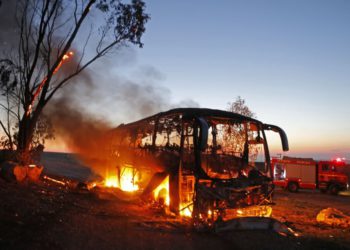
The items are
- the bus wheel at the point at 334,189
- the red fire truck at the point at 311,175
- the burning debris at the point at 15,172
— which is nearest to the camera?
the burning debris at the point at 15,172

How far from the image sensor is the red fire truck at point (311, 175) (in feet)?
88.4

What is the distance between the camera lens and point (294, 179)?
27688mm

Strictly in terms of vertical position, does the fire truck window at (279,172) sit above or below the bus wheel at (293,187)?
above

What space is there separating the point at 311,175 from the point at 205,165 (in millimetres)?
19661

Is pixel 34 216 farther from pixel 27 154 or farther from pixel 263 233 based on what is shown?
pixel 27 154

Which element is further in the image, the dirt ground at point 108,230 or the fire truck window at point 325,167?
the fire truck window at point 325,167

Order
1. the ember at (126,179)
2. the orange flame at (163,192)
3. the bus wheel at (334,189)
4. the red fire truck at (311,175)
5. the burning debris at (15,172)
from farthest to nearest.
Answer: the red fire truck at (311,175), the bus wheel at (334,189), the ember at (126,179), the burning debris at (15,172), the orange flame at (163,192)

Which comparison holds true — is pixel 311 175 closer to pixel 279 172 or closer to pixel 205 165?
pixel 279 172

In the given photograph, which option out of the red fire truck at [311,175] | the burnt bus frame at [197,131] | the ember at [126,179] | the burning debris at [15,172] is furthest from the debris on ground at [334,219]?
the red fire truck at [311,175]

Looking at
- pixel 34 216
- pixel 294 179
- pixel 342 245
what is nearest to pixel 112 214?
pixel 34 216

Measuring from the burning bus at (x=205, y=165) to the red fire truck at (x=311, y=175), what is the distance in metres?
17.1

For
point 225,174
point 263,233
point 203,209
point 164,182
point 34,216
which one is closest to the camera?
point 263,233

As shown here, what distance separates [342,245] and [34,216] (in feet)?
26.3

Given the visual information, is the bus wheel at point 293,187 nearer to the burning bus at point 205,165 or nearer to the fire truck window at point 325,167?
the fire truck window at point 325,167
